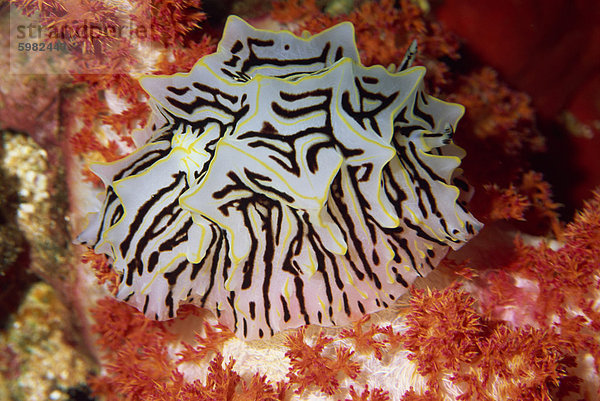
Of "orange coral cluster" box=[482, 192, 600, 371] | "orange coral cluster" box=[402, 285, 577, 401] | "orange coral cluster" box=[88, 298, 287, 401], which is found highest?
"orange coral cluster" box=[482, 192, 600, 371]

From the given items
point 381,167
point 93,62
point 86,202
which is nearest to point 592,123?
point 381,167

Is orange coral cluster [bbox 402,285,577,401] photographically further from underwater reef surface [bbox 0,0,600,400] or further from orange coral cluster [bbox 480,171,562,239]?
orange coral cluster [bbox 480,171,562,239]

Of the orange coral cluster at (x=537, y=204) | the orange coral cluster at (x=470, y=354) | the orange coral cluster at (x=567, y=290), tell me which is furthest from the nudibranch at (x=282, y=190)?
the orange coral cluster at (x=537, y=204)

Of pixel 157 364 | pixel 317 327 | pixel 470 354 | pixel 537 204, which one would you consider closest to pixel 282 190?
pixel 317 327

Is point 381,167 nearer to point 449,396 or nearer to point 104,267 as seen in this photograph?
point 449,396

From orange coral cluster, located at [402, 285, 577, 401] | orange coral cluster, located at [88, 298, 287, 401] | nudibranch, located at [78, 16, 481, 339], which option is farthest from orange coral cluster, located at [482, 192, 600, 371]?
orange coral cluster, located at [88, 298, 287, 401]
